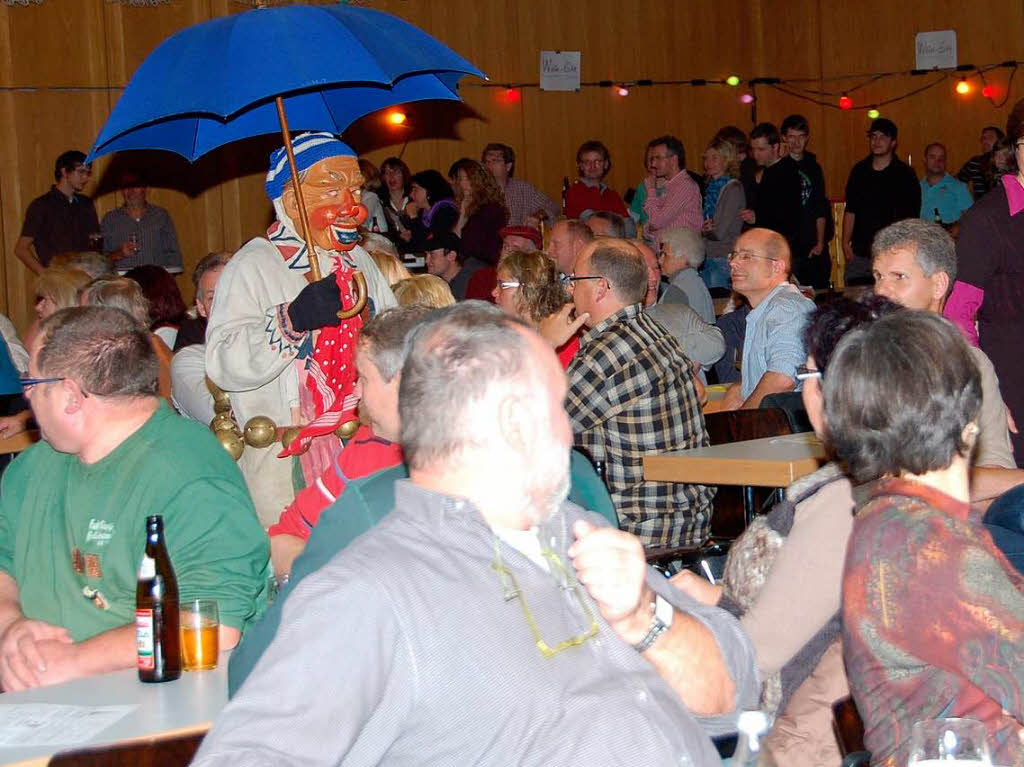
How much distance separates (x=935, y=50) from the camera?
15.0 m

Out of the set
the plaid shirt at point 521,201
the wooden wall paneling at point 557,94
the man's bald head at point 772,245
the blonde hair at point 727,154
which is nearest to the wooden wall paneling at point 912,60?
the wooden wall paneling at point 557,94

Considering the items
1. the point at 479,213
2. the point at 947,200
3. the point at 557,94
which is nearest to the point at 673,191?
the point at 479,213

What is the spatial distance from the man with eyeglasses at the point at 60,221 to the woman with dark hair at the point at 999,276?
296 inches

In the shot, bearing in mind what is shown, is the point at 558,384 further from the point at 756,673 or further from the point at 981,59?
the point at 981,59

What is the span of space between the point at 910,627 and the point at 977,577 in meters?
0.11

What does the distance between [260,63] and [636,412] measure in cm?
170

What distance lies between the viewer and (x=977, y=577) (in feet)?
6.11

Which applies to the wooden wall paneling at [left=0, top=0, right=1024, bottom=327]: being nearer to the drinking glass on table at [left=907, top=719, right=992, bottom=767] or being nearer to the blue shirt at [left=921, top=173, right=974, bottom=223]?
the blue shirt at [left=921, top=173, right=974, bottom=223]

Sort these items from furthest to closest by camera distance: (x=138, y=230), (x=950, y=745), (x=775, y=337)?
(x=138, y=230) → (x=775, y=337) → (x=950, y=745)

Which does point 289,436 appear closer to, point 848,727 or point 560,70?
point 848,727

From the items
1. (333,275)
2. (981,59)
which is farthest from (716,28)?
(333,275)

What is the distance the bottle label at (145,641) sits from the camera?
238 centimetres

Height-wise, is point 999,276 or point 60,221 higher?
point 60,221

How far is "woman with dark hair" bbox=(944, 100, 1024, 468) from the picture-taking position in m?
4.79
